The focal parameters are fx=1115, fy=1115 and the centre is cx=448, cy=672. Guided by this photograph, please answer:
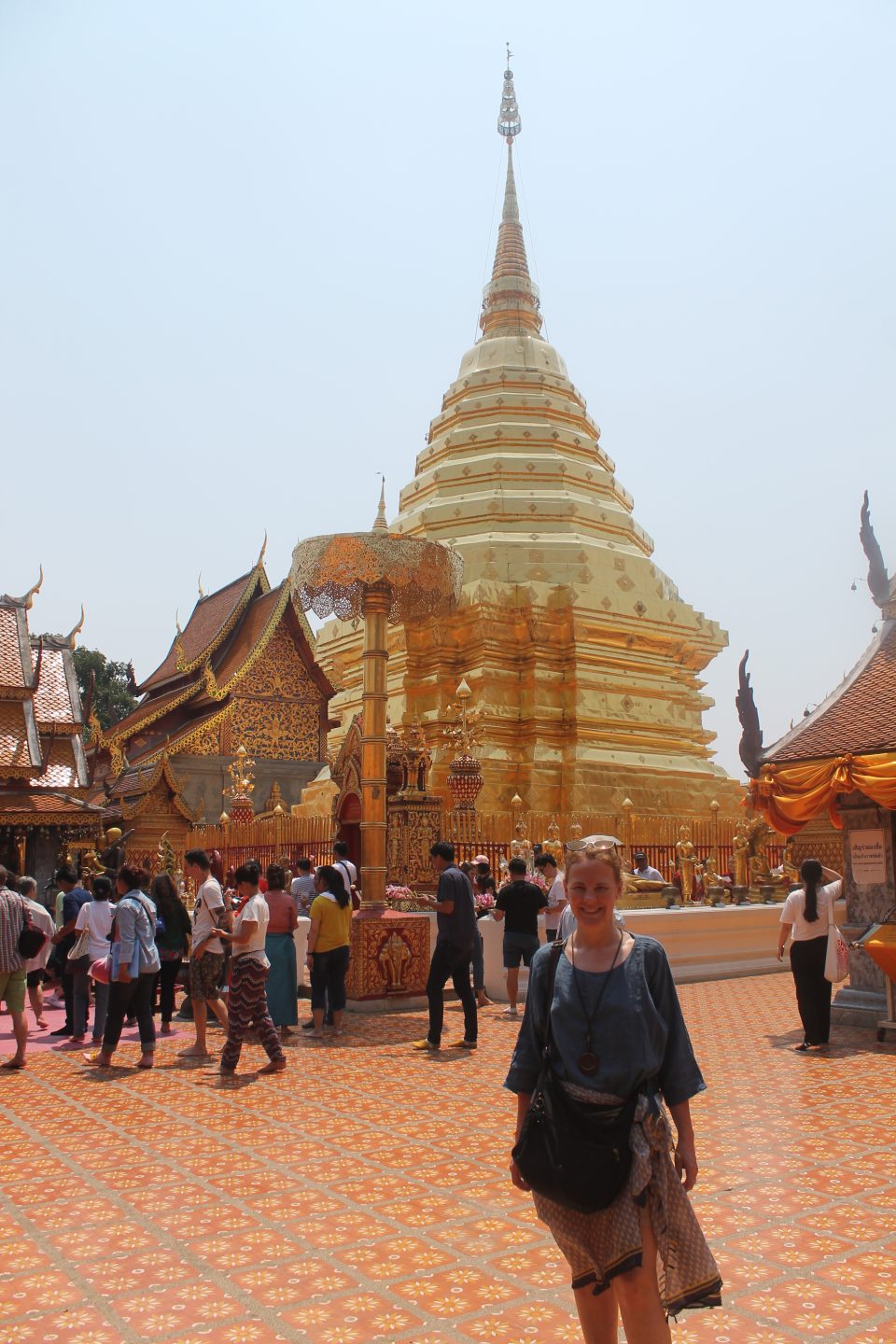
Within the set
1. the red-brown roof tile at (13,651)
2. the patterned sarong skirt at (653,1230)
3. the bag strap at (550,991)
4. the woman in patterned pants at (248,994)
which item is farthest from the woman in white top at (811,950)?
the red-brown roof tile at (13,651)

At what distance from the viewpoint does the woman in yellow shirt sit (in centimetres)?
799

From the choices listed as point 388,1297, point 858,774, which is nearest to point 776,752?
point 858,774

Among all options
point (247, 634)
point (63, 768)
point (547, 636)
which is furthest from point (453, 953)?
point (247, 634)

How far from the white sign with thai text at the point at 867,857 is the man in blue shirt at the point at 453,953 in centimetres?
346

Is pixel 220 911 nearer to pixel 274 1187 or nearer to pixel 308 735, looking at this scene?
pixel 274 1187

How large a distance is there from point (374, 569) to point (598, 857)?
727 cm

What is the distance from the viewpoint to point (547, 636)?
18828 millimetres

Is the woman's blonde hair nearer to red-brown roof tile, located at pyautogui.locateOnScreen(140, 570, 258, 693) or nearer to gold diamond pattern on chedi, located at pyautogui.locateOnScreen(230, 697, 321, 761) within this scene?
gold diamond pattern on chedi, located at pyautogui.locateOnScreen(230, 697, 321, 761)

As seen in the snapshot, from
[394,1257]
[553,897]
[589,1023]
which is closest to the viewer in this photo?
[589,1023]

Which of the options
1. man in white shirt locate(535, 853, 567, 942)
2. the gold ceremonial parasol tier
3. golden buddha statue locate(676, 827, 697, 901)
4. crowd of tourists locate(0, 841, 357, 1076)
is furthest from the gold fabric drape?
golden buddha statue locate(676, 827, 697, 901)

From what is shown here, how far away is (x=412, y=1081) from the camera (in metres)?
6.44

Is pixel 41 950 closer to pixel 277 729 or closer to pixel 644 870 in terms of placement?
pixel 644 870

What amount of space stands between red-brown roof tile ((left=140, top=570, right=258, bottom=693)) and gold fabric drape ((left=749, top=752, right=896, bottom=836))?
17.7m

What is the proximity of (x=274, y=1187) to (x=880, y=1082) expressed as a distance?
12.4 ft
